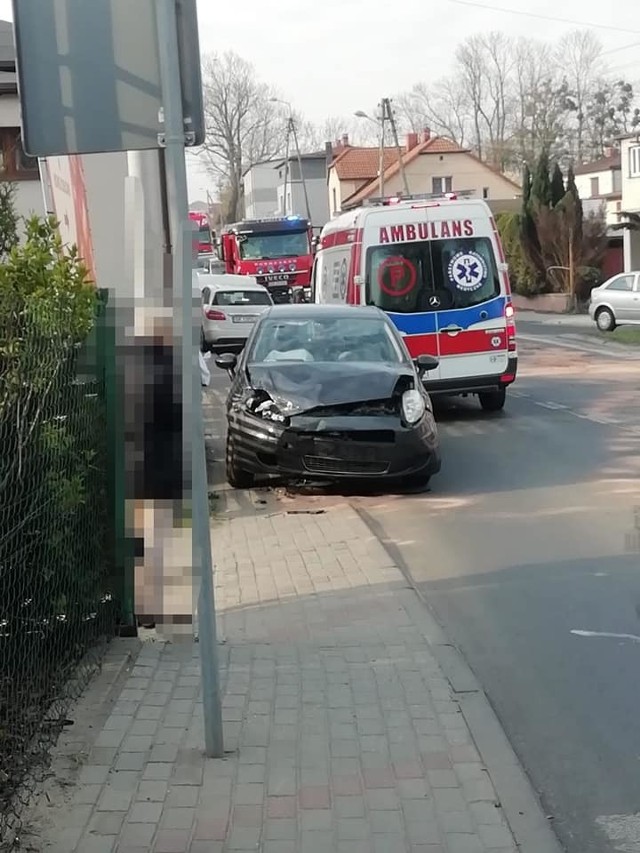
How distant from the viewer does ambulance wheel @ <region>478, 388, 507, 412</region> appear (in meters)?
15.1

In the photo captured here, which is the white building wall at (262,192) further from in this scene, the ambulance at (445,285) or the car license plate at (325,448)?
the car license plate at (325,448)

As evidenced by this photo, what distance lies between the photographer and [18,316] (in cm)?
441

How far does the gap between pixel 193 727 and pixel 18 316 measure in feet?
6.11

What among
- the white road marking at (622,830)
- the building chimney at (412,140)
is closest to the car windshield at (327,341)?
the white road marking at (622,830)

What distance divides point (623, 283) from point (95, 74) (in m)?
27.9

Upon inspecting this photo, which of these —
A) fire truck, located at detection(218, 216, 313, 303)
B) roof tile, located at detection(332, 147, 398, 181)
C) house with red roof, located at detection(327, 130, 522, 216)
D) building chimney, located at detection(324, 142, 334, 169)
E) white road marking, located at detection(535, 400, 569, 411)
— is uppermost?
building chimney, located at detection(324, 142, 334, 169)

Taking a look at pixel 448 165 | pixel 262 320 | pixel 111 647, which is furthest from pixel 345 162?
pixel 111 647

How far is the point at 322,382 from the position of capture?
988cm

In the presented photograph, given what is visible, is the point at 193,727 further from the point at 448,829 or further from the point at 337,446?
the point at 337,446

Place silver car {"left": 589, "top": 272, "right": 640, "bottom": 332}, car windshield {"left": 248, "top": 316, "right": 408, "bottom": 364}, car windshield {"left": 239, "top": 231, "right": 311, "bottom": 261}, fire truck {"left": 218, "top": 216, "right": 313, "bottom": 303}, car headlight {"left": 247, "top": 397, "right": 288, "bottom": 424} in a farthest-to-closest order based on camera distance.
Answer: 1. car windshield {"left": 239, "top": 231, "right": 311, "bottom": 261}
2. fire truck {"left": 218, "top": 216, "right": 313, "bottom": 303}
3. silver car {"left": 589, "top": 272, "right": 640, "bottom": 332}
4. car windshield {"left": 248, "top": 316, "right": 408, "bottom": 364}
5. car headlight {"left": 247, "top": 397, "right": 288, "bottom": 424}

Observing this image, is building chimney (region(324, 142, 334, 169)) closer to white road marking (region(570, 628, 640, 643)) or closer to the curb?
white road marking (region(570, 628, 640, 643))

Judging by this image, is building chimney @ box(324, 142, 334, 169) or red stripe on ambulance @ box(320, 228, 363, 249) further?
building chimney @ box(324, 142, 334, 169)

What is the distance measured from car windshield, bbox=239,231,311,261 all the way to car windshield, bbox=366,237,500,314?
25.4m

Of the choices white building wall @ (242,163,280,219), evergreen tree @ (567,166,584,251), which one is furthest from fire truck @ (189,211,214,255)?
white building wall @ (242,163,280,219)
